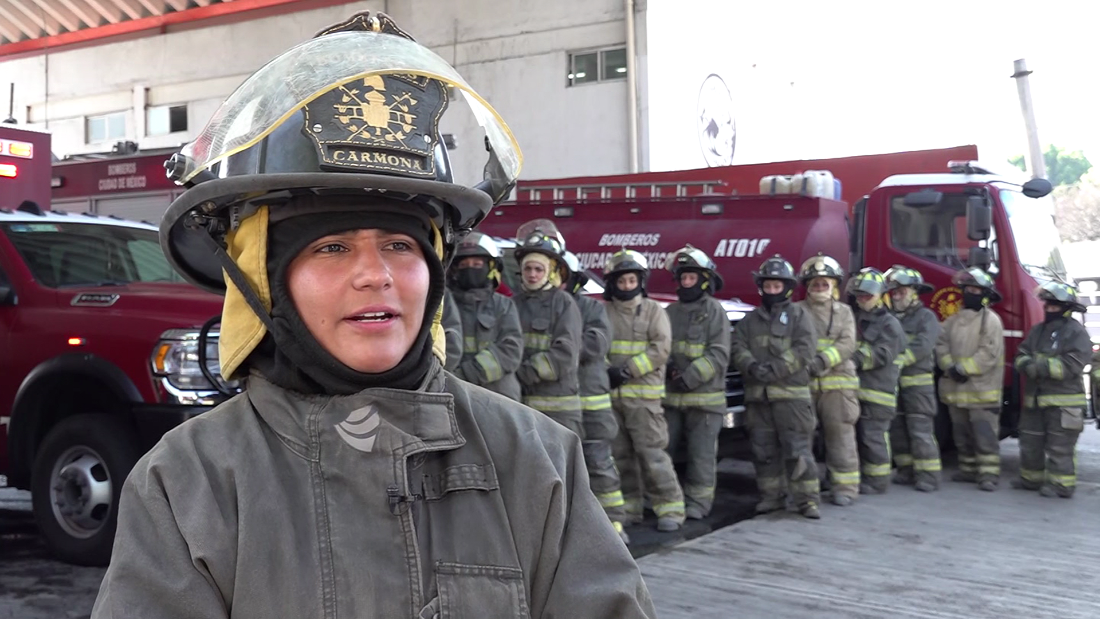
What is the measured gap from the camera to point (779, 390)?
28.0 ft

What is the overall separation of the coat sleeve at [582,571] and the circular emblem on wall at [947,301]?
31.7 ft

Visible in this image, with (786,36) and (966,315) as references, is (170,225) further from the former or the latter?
(786,36)

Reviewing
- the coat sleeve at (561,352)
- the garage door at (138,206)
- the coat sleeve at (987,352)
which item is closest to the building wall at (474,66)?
the garage door at (138,206)

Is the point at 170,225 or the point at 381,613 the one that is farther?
the point at 170,225

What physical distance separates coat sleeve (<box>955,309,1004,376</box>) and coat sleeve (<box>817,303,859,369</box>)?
48.6 inches

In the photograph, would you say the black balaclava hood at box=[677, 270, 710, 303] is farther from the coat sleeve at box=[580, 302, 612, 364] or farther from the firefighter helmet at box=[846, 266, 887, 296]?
the firefighter helmet at box=[846, 266, 887, 296]

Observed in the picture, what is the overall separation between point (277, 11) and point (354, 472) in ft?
75.0

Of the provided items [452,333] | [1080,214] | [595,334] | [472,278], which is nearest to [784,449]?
[595,334]

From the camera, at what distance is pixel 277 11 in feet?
75.2

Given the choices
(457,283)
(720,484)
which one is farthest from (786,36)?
(457,283)

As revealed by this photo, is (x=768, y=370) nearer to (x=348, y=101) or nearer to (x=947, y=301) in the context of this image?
(x=947, y=301)

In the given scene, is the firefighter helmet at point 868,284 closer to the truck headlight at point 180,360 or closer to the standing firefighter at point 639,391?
the standing firefighter at point 639,391

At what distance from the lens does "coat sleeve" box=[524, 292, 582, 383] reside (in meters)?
7.25

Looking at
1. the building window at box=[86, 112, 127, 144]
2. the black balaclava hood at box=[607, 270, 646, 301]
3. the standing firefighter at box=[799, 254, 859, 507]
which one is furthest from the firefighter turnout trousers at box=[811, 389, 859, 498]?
the building window at box=[86, 112, 127, 144]
